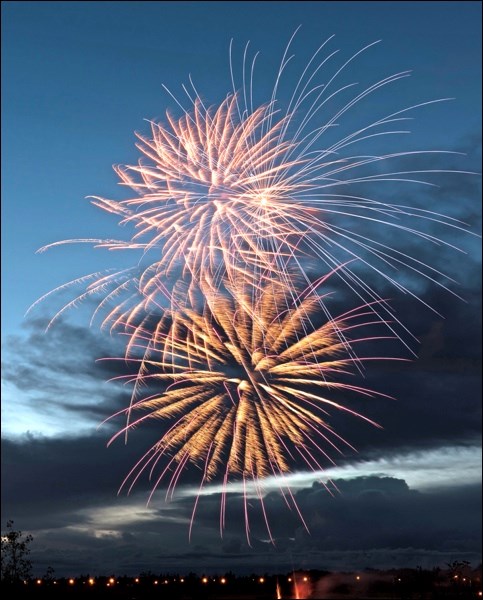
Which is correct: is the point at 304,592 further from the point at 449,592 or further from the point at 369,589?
the point at 449,592

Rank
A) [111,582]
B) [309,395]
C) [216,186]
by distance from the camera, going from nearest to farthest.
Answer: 1. [216,186]
2. [309,395]
3. [111,582]

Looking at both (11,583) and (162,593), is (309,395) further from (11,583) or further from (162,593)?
(162,593)

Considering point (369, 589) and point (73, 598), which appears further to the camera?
point (369, 589)

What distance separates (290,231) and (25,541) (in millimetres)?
89236

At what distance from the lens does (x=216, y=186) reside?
99.5ft

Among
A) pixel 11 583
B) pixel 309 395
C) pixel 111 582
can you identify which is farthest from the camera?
pixel 111 582

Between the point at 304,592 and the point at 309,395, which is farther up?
the point at 309,395

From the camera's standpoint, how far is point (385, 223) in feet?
92.0

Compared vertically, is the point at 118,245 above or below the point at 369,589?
above

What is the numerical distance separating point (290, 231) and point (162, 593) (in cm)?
9672

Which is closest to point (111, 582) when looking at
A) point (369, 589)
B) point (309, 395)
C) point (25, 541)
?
point (25, 541)

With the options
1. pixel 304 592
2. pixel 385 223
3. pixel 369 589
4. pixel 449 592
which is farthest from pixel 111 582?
pixel 385 223

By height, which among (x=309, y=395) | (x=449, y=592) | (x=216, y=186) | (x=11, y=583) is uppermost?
(x=216, y=186)

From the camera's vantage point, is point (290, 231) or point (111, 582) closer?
point (290, 231)
